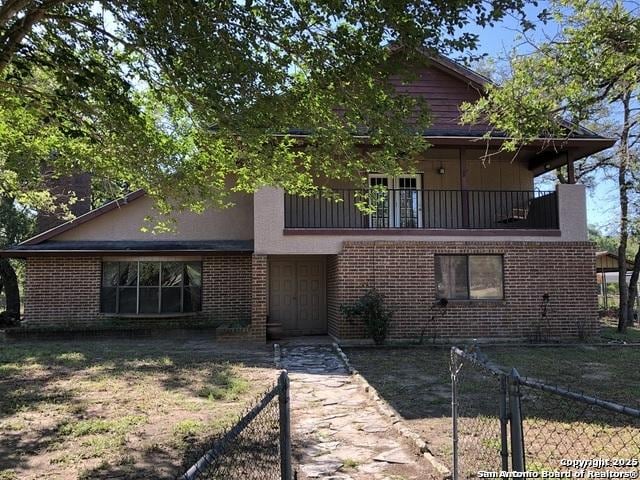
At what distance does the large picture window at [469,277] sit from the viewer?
13586 mm

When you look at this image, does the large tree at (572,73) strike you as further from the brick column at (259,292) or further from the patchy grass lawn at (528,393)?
the brick column at (259,292)

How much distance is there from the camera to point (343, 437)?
580 cm

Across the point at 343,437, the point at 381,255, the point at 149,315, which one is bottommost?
the point at 343,437

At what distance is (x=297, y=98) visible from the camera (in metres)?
6.33

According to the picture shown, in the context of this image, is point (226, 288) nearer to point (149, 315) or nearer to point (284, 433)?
point (149, 315)

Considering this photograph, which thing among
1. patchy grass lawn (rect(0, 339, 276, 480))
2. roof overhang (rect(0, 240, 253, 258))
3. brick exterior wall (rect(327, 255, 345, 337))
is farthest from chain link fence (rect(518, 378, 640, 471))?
roof overhang (rect(0, 240, 253, 258))

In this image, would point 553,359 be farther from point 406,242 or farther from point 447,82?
point 447,82

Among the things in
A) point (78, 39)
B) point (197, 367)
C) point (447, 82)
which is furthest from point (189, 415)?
point (447, 82)

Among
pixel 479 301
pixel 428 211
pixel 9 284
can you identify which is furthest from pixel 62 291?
pixel 479 301

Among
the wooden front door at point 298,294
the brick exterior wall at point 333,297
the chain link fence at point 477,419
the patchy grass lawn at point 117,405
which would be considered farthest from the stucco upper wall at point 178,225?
the chain link fence at point 477,419

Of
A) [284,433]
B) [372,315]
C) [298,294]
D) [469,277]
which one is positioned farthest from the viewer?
[298,294]

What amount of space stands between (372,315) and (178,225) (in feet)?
23.6

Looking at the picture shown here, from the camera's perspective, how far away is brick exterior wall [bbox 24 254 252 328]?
609 inches

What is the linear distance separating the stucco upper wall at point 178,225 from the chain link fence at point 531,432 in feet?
34.2
